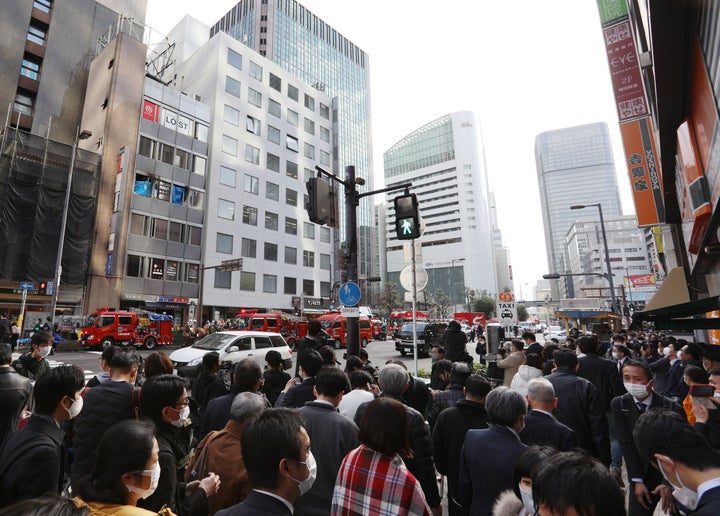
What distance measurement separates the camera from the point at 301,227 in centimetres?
4531

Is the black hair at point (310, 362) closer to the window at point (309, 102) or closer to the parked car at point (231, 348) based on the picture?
the parked car at point (231, 348)

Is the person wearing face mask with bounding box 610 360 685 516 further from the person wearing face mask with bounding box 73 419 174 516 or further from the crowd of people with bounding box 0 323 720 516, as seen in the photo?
the person wearing face mask with bounding box 73 419 174 516

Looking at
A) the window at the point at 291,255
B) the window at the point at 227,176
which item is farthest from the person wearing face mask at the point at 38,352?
the window at the point at 291,255

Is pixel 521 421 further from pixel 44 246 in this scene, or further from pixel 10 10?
pixel 10 10

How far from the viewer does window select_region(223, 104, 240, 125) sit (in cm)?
3962

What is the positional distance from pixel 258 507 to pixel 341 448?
1.34m

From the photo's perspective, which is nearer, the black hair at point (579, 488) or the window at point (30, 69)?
the black hair at point (579, 488)

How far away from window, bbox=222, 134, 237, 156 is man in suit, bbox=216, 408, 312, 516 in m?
41.0

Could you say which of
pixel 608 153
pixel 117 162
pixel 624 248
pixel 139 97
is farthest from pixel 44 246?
pixel 608 153

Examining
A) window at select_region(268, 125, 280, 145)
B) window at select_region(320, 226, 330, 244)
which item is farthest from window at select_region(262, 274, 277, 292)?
window at select_region(268, 125, 280, 145)

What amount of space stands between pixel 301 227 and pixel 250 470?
44.3 meters

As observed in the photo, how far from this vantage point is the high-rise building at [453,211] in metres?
120

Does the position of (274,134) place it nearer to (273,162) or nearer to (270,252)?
(273,162)

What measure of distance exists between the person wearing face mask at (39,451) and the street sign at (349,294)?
5060 millimetres
